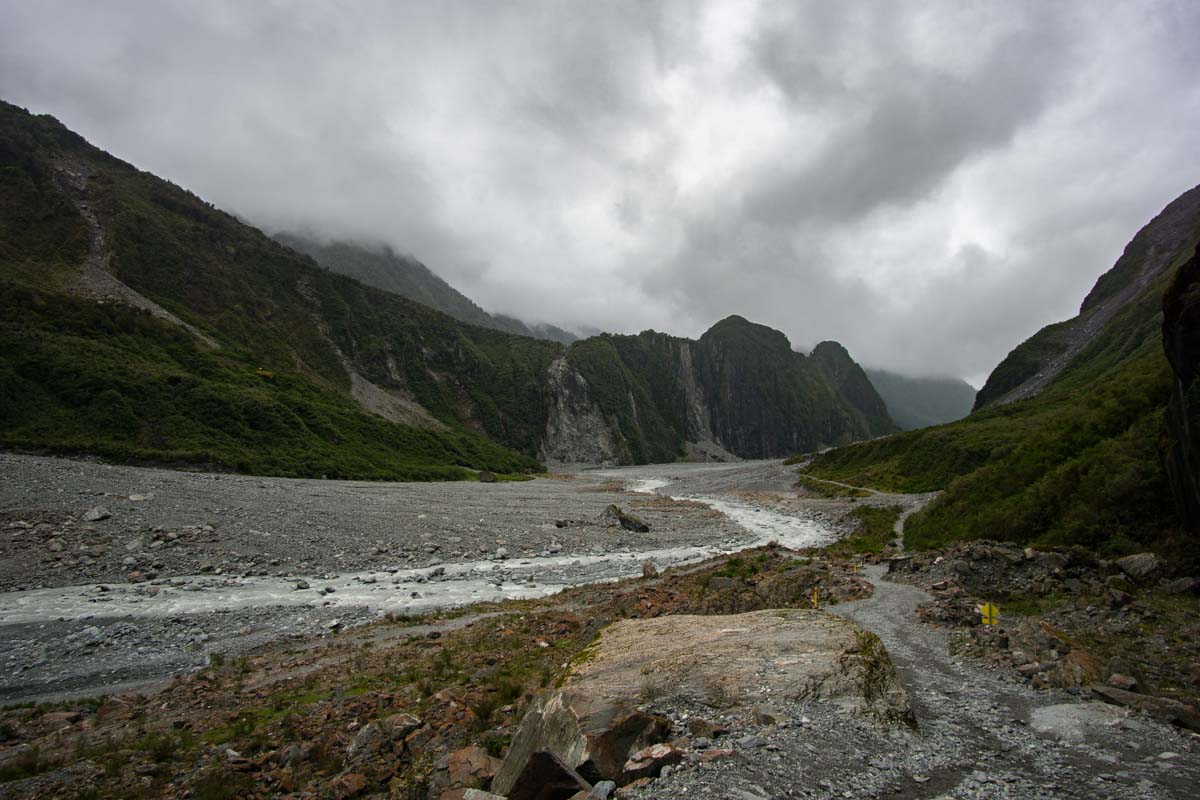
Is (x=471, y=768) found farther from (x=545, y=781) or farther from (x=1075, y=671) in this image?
(x=1075, y=671)

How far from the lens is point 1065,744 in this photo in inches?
237

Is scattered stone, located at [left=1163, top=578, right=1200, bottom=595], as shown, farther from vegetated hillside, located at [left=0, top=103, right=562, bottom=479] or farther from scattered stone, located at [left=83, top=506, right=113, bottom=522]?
vegetated hillside, located at [left=0, top=103, right=562, bottom=479]

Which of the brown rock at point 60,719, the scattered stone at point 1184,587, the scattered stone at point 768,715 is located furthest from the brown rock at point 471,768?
the scattered stone at point 1184,587

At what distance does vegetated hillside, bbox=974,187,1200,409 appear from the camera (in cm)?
11438

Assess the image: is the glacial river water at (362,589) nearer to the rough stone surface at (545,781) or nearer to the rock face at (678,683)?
the rock face at (678,683)

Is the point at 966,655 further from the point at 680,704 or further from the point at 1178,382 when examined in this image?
the point at 1178,382

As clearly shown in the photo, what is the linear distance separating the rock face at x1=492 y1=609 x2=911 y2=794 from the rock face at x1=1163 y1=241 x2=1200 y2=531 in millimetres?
10640

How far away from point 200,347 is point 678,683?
→ 9030cm

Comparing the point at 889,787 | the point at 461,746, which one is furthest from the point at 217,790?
the point at 889,787

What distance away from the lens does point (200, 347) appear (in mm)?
74375

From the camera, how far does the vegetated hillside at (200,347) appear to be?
5116 centimetres

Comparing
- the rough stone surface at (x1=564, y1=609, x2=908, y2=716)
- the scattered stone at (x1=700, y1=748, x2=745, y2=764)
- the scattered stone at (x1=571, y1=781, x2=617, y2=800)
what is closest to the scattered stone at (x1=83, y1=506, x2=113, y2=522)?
the rough stone surface at (x1=564, y1=609, x2=908, y2=716)

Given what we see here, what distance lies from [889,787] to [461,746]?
5.72 meters

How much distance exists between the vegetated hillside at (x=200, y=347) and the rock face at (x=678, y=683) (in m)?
55.8
